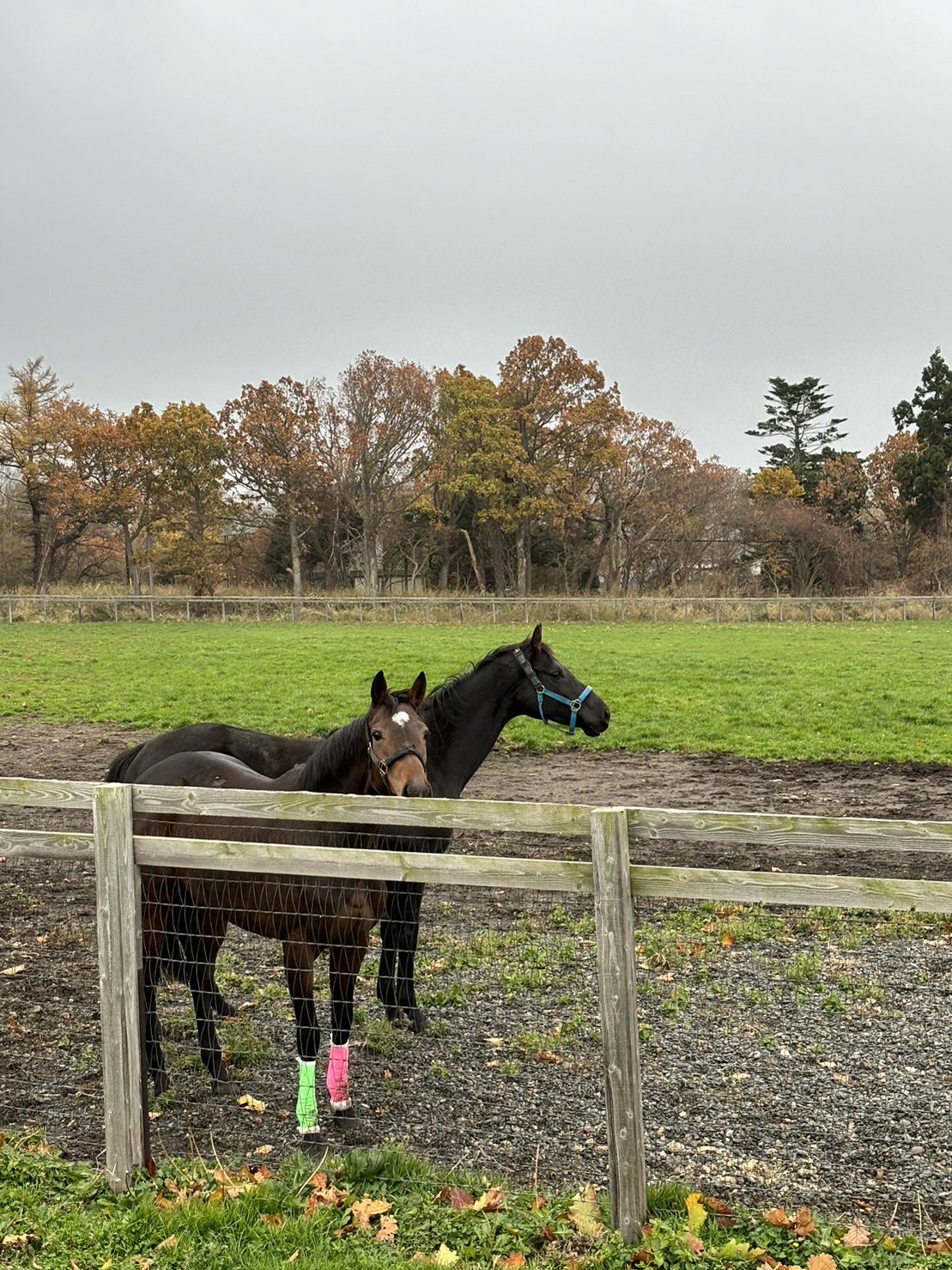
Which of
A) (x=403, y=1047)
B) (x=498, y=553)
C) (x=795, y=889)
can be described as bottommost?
(x=403, y=1047)

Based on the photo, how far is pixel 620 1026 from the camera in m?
3.79

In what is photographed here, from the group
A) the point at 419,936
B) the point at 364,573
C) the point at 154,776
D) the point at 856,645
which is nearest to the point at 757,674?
the point at 856,645

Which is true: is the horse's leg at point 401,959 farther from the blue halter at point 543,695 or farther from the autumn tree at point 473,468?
the autumn tree at point 473,468

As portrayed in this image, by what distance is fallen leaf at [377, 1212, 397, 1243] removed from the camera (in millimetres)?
3830

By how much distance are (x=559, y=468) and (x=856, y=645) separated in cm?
2583

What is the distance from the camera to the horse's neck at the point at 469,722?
7.18 meters

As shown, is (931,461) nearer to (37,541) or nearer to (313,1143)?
(37,541)

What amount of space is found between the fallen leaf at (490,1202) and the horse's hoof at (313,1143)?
87 centimetres

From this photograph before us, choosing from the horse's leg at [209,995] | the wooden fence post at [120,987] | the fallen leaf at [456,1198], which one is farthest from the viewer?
the horse's leg at [209,995]

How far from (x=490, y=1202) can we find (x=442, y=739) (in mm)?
3570

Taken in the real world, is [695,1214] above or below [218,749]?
below

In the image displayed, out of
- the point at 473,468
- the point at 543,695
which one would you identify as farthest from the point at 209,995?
the point at 473,468

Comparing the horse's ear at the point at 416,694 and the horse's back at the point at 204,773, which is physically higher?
the horse's ear at the point at 416,694

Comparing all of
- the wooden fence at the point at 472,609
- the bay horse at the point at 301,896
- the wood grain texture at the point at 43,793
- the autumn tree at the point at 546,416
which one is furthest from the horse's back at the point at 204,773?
the autumn tree at the point at 546,416
